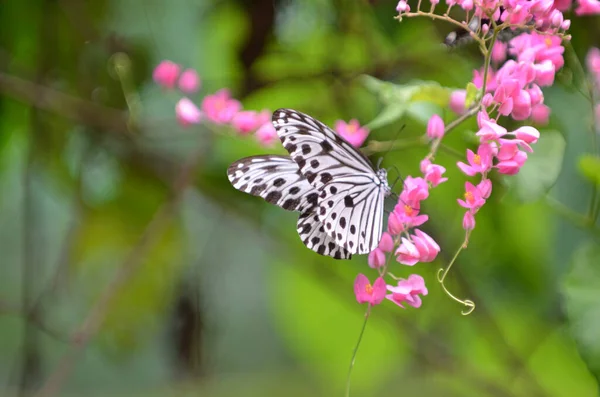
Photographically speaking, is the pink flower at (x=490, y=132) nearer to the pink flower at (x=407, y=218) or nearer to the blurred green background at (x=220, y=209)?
the pink flower at (x=407, y=218)

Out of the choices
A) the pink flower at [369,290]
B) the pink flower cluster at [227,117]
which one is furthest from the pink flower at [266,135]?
the pink flower at [369,290]

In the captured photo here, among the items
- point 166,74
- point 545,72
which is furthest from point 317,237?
point 166,74

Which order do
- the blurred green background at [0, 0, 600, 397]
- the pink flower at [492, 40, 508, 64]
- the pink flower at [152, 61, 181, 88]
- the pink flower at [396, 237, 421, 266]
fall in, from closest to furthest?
the pink flower at [396, 237, 421, 266] < the pink flower at [492, 40, 508, 64] < the pink flower at [152, 61, 181, 88] < the blurred green background at [0, 0, 600, 397]

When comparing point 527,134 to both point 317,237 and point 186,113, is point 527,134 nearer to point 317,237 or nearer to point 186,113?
→ point 317,237

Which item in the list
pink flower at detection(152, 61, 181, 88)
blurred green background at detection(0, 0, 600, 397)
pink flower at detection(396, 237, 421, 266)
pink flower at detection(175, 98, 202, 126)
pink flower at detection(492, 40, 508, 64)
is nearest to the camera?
pink flower at detection(396, 237, 421, 266)

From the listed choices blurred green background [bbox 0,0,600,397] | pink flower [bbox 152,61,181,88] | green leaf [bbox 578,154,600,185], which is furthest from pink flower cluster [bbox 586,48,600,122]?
pink flower [bbox 152,61,181,88]

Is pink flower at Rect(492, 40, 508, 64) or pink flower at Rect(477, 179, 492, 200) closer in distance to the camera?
pink flower at Rect(477, 179, 492, 200)

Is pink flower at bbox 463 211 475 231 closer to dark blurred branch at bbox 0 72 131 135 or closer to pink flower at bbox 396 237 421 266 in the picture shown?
pink flower at bbox 396 237 421 266

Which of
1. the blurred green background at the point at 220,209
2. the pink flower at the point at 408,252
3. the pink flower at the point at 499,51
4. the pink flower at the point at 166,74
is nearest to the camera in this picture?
the pink flower at the point at 408,252
